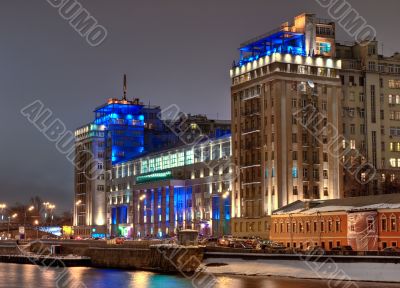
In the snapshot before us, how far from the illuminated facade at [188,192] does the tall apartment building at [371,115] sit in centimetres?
2526

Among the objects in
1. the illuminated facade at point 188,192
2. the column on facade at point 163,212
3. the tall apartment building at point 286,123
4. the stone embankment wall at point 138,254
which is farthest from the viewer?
the column on facade at point 163,212

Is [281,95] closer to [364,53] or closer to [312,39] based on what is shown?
[312,39]

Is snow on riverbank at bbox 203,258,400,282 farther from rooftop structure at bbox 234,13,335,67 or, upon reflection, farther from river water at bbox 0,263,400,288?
rooftop structure at bbox 234,13,335,67

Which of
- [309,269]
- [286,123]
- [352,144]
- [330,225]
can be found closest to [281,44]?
[286,123]

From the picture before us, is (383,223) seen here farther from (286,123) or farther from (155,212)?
(155,212)

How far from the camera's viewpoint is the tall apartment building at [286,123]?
140 metres

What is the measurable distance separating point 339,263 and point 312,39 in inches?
2658

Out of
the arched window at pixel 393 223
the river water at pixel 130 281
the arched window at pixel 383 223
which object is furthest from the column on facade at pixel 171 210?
the arched window at pixel 393 223

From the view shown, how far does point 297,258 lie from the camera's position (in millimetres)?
93938

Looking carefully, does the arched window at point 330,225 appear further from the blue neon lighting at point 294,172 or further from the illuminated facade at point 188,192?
the illuminated facade at point 188,192

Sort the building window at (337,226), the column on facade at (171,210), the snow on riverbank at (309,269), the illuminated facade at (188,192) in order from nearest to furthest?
1. the snow on riverbank at (309,269)
2. the building window at (337,226)
3. the illuminated facade at (188,192)
4. the column on facade at (171,210)

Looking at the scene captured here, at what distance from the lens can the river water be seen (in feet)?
273

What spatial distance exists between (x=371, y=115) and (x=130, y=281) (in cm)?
7962

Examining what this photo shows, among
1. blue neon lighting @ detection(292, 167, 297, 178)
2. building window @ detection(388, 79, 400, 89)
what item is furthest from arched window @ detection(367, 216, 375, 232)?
building window @ detection(388, 79, 400, 89)
